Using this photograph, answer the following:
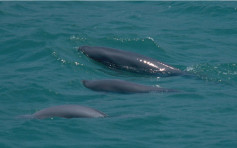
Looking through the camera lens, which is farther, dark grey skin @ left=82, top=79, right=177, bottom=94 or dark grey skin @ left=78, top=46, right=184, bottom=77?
dark grey skin @ left=78, top=46, right=184, bottom=77

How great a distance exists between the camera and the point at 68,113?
40.4 feet

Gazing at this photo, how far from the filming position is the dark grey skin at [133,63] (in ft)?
56.0

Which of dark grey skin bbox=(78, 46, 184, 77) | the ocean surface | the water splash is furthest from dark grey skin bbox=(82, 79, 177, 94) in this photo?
the water splash

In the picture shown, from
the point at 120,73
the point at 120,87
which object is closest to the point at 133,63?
the point at 120,73

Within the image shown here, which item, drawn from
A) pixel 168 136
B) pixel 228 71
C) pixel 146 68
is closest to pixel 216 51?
pixel 228 71

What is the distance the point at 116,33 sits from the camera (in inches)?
871

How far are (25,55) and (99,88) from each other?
4.69 metres

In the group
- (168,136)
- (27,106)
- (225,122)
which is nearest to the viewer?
(168,136)

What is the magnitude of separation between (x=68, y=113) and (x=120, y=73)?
499 centimetres

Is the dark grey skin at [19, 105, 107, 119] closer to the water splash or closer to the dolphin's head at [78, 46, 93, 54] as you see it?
the water splash

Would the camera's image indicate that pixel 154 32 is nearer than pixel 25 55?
No

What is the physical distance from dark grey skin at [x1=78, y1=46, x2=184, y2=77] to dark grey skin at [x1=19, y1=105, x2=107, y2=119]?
4883 mm

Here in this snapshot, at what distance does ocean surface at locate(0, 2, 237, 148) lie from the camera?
11328 mm

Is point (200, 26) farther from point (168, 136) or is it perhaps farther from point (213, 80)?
point (168, 136)
